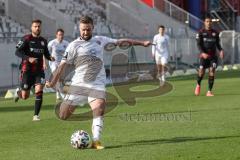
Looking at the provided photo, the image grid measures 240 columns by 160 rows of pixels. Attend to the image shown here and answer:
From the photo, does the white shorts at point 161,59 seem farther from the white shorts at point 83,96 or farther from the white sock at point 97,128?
the white sock at point 97,128

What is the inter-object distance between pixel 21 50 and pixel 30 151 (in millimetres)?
5047

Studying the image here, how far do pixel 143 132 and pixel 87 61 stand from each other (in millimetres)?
2179

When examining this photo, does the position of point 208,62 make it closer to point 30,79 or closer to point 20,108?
point 20,108

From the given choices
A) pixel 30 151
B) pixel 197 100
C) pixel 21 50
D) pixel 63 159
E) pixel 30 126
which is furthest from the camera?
pixel 197 100

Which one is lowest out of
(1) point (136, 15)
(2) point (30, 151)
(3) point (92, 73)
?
(2) point (30, 151)

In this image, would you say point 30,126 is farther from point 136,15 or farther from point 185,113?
point 136,15

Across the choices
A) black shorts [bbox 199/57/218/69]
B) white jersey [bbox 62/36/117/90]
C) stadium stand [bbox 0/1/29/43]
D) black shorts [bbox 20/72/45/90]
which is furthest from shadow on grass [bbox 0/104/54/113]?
stadium stand [bbox 0/1/29/43]

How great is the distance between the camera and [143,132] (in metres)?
12.5

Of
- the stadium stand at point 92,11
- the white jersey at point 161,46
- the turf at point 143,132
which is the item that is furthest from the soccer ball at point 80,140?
the stadium stand at point 92,11

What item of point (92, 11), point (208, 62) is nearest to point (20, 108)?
point (208, 62)

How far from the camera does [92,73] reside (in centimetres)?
1096

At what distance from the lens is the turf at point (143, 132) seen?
10008 mm

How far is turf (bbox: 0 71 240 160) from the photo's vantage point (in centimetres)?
1001

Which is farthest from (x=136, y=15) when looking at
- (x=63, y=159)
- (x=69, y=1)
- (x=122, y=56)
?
(x=63, y=159)
